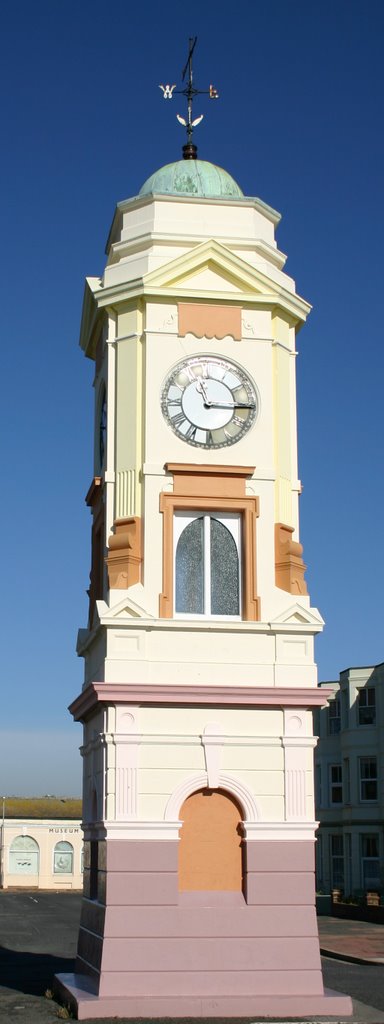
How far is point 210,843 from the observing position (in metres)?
18.6

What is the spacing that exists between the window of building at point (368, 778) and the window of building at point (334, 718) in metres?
3.45

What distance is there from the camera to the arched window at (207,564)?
19.7 metres

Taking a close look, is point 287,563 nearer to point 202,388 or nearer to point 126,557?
point 126,557

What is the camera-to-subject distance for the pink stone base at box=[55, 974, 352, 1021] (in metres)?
16.9

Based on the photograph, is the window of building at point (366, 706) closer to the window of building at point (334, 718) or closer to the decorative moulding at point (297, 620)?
the window of building at point (334, 718)

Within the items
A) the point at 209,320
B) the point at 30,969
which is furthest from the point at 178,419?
the point at 30,969

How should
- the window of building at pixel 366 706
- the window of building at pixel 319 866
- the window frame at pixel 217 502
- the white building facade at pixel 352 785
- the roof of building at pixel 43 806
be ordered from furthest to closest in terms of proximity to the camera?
the roof of building at pixel 43 806, the window of building at pixel 319 866, the window of building at pixel 366 706, the white building facade at pixel 352 785, the window frame at pixel 217 502

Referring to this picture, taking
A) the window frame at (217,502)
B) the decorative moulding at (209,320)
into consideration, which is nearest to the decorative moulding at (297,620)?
the window frame at (217,502)

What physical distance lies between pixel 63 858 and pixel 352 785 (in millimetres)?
26490

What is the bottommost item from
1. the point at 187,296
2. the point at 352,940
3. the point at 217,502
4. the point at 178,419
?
the point at 352,940

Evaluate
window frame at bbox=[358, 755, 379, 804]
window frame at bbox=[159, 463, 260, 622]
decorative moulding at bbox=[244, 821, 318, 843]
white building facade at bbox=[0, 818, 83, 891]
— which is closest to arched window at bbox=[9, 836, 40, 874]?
white building facade at bbox=[0, 818, 83, 891]

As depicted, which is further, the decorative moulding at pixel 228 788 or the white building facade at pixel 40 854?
the white building facade at pixel 40 854

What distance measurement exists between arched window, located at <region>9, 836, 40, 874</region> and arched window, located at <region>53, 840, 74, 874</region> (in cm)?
116

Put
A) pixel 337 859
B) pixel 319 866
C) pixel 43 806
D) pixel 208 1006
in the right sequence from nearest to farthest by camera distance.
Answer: pixel 208 1006 → pixel 337 859 → pixel 319 866 → pixel 43 806
